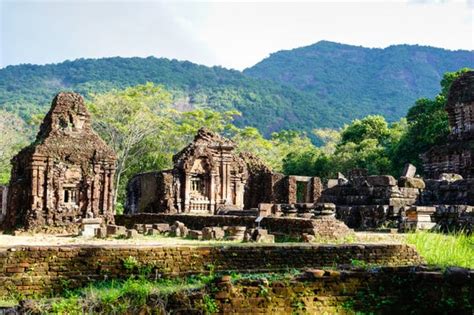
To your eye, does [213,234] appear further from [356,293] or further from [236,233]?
[356,293]

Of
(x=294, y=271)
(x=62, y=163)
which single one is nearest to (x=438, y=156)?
(x=62, y=163)

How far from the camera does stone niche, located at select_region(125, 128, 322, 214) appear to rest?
2812 centimetres

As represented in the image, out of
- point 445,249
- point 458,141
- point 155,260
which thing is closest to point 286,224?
point 445,249

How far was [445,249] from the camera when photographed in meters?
12.6

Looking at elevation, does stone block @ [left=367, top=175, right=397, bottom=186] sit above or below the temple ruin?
above

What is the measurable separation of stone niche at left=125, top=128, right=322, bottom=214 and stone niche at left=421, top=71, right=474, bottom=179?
568 cm

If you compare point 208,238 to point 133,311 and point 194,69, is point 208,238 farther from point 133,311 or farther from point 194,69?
point 194,69

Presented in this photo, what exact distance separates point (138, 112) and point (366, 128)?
20.4 meters

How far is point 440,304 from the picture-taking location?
9.42m

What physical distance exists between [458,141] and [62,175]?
17688mm

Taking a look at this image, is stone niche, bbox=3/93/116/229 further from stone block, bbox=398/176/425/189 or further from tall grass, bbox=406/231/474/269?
tall grass, bbox=406/231/474/269

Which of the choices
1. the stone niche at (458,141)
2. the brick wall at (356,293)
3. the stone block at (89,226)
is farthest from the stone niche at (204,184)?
the brick wall at (356,293)

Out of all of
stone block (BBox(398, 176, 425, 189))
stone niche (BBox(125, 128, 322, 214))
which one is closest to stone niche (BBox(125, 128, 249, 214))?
stone niche (BBox(125, 128, 322, 214))

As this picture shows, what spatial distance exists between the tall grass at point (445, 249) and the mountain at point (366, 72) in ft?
402
